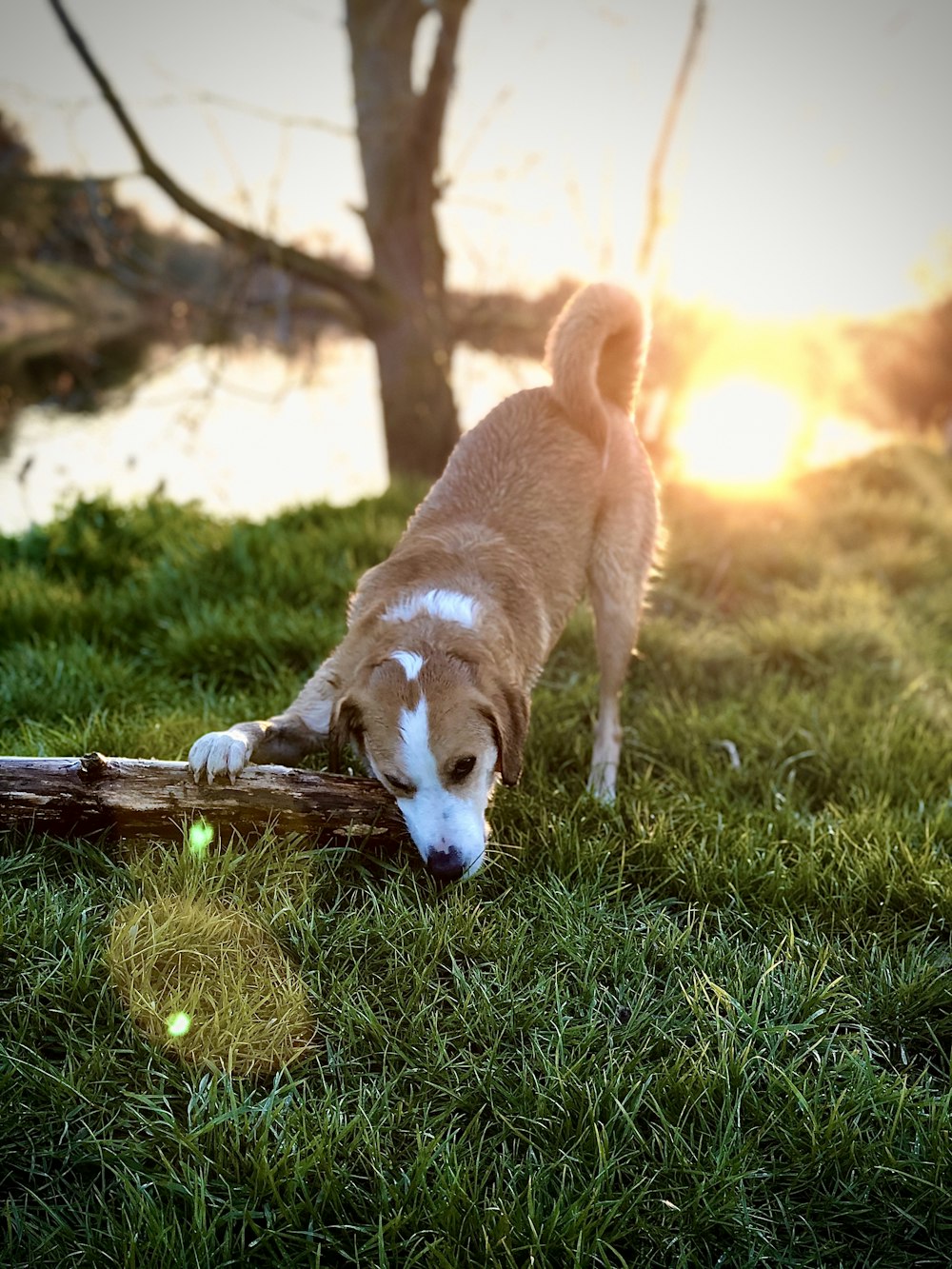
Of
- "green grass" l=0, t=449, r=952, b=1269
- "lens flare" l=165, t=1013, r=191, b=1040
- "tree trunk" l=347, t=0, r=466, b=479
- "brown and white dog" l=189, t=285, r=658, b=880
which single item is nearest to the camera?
"green grass" l=0, t=449, r=952, b=1269

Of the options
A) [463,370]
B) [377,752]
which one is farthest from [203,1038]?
[463,370]

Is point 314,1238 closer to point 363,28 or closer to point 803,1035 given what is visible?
point 803,1035

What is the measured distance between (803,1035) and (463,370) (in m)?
7.74

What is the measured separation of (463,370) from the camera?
30.4 ft

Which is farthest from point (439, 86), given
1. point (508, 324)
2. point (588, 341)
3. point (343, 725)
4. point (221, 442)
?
point (221, 442)

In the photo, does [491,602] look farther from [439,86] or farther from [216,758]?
[439,86]

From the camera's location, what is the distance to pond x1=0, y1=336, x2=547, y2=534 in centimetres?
712

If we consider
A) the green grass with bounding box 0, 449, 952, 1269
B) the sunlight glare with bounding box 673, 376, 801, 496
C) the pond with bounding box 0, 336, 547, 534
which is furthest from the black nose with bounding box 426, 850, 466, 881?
the sunlight glare with bounding box 673, 376, 801, 496

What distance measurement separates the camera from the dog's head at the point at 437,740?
2.83 metres

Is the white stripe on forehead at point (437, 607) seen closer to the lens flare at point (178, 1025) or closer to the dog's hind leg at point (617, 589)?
the dog's hind leg at point (617, 589)

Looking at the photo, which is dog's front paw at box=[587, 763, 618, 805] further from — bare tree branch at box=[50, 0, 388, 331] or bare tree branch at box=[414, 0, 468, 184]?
bare tree branch at box=[414, 0, 468, 184]

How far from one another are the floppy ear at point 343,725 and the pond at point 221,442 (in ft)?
11.4

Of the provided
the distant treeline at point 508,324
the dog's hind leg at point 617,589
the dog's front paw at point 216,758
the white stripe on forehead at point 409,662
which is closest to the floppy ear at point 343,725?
the white stripe on forehead at point 409,662

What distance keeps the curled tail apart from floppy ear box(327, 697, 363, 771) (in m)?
1.86
